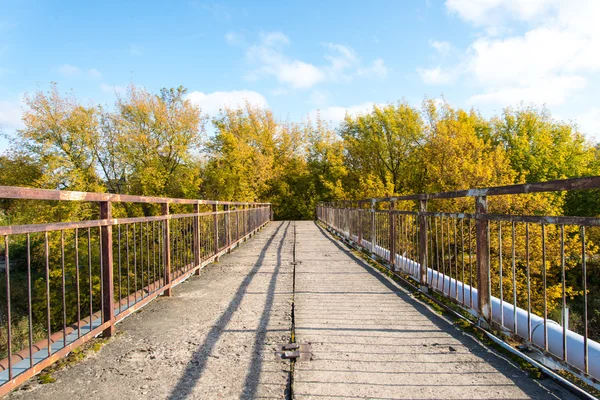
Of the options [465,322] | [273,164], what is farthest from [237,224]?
[273,164]

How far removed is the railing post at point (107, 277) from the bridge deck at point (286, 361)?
0.17 metres

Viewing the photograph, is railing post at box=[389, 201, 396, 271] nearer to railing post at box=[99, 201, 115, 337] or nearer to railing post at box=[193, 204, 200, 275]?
railing post at box=[193, 204, 200, 275]

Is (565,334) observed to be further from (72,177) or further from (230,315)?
(72,177)

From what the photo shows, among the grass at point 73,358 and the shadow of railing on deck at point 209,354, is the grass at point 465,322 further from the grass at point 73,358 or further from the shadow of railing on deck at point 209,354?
the grass at point 73,358

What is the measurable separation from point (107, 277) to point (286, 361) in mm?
1652

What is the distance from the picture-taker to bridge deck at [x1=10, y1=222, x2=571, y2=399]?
88.6 inches

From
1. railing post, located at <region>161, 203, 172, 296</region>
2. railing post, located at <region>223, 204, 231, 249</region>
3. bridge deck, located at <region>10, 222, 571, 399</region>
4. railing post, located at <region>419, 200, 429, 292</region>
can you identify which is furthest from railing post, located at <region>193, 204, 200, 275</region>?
railing post, located at <region>419, 200, 429, 292</region>

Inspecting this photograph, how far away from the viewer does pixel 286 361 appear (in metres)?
2.63

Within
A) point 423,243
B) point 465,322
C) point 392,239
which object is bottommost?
point 465,322

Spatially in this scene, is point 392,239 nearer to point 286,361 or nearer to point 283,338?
point 283,338

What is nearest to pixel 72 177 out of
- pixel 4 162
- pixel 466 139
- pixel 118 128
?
pixel 4 162

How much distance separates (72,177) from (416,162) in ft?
103

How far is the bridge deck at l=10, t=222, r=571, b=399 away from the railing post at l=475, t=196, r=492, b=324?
0.29 meters

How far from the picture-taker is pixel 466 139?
30.4 m
